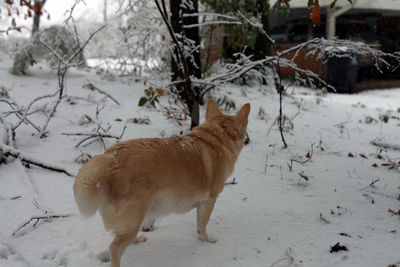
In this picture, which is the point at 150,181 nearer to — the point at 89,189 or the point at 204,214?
the point at 89,189

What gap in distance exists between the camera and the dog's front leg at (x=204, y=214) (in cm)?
276

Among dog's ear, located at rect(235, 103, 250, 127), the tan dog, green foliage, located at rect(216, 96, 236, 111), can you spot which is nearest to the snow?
the tan dog

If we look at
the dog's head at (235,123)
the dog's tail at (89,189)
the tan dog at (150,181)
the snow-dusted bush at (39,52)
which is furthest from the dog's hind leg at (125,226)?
the snow-dusted bush at (39,52)

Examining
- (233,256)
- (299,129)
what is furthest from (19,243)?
(299,129)

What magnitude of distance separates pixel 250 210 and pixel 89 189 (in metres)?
1.79

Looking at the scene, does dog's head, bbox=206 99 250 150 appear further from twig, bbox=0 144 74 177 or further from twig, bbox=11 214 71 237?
twig, bbox=0 144 74 177

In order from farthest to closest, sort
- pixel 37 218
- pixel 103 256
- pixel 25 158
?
pixel 25 158
pixel 37 218
pixel 103 256

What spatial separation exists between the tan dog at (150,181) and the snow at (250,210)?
299 mm

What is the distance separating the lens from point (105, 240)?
271 centimetres

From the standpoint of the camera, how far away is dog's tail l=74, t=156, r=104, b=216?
6.88 ft

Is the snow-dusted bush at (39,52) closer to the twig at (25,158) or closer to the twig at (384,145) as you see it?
the twig at (25,158)

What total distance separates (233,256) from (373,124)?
588cm

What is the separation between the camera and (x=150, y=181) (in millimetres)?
2201

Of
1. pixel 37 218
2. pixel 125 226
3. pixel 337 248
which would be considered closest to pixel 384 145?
pixel 337 248
